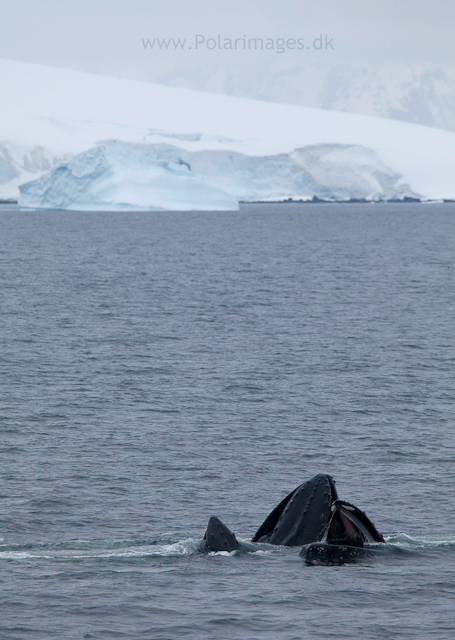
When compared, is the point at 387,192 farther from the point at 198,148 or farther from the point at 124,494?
the point at 124,494

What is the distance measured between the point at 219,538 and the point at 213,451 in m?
8.51

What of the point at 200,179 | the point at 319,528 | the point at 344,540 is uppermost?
the point at 200,179

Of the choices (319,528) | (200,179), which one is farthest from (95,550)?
(200,179)

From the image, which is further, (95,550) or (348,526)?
(95,550)

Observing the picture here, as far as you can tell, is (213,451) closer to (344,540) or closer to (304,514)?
(304,514)

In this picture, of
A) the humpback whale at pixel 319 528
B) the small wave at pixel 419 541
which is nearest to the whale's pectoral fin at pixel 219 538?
the humpback whale at pixel 319 528

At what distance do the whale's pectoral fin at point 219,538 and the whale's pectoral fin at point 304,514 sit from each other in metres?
0.64

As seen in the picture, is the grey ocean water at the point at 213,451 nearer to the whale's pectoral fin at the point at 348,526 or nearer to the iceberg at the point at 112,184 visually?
the whale's pectoral fin at the point at 348,526

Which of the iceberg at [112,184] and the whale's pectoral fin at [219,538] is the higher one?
the iceberg at [112,184]

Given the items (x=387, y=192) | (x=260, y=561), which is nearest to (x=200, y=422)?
(x=260, y=561)

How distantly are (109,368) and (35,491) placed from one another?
46.8ft

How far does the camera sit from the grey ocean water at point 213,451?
1465cm

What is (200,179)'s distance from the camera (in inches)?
5684

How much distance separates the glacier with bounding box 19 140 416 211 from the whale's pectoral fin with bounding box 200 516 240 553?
114799 mm
